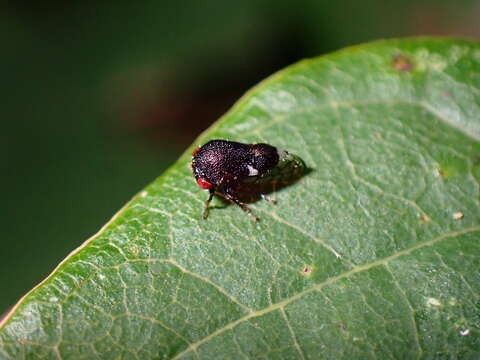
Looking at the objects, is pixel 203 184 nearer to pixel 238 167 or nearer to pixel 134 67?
pixel 238 167

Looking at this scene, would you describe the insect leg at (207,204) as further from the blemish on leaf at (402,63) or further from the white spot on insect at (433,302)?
the blemish on leaf at (402,63)

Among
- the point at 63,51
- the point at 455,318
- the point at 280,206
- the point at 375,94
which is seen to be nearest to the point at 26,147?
the point at 63,51

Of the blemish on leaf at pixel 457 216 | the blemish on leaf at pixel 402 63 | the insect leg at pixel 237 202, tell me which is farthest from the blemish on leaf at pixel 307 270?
the blemish on leaf at pixel 402 63

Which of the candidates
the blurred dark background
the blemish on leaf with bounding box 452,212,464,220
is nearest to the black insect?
the blemish on leaf with bounding box 452,212,464,220

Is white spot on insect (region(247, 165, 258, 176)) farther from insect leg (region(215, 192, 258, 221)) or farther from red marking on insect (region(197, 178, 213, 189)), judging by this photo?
red marking on insect (region(197, 178, 213, 189))

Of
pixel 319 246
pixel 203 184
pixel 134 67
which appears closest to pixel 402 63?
pixel 319 246

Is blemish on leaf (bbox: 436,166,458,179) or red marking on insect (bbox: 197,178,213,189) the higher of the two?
red marking on insect (bbox: 197,178,213,189)
